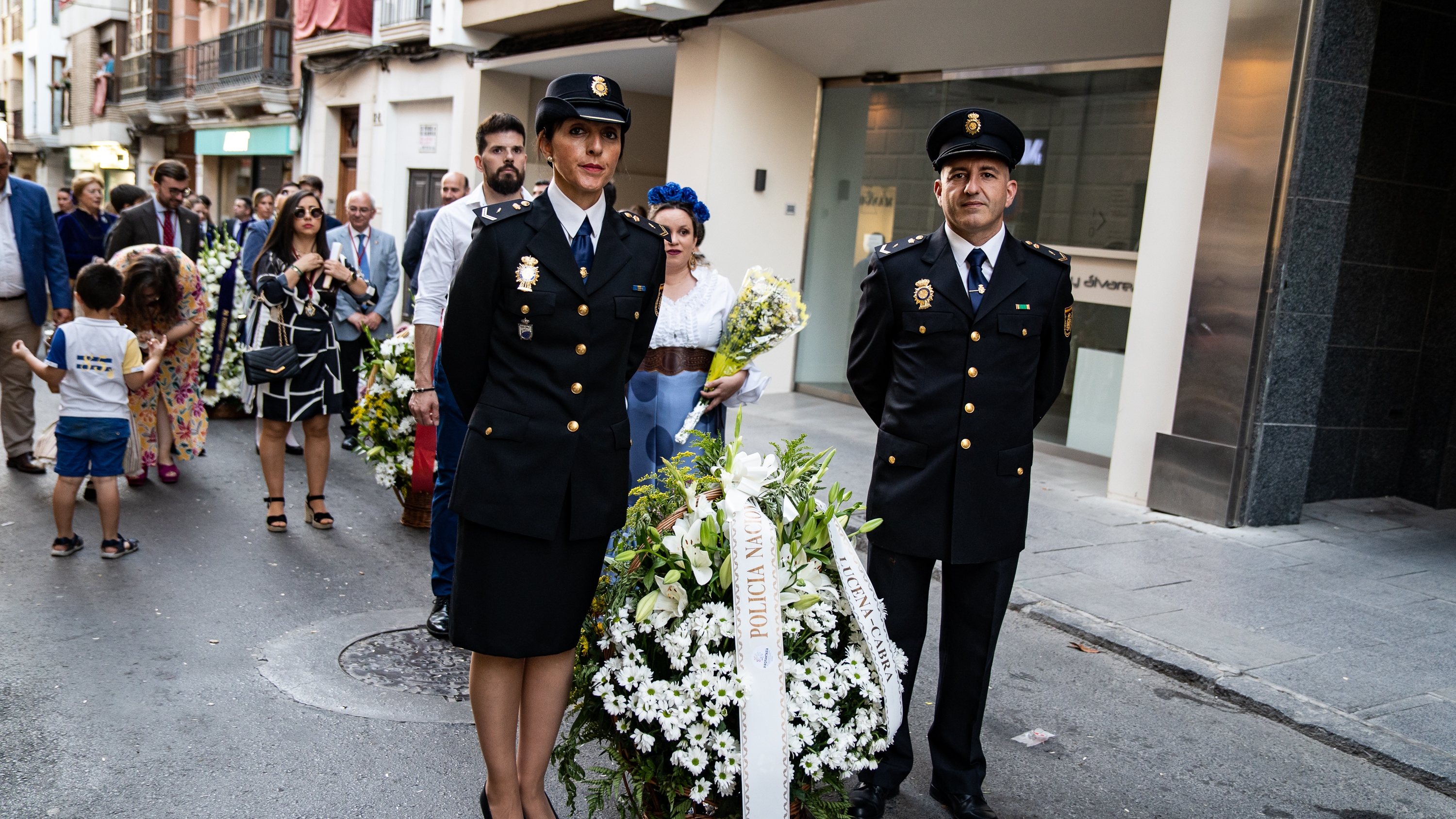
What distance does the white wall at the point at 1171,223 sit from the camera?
25.2 ft

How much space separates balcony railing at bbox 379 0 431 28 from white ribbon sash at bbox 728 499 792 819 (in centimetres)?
1690

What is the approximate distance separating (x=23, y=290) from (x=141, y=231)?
1.80m

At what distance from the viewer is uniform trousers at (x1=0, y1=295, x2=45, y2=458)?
24.8 feet

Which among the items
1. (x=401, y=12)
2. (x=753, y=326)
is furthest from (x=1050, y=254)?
(x=401, y=12)

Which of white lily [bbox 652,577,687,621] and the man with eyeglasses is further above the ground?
the man with eyeglasses

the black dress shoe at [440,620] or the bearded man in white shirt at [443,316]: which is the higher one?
the bearded man in white shirt at [443,316]

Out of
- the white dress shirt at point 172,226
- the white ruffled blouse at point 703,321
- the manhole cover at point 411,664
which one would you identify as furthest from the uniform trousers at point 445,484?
the white dress shirt at point 172,226

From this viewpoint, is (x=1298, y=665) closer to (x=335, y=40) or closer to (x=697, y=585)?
(x=697, y=585)

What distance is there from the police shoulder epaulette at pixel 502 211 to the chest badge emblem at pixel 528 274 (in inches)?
5.3

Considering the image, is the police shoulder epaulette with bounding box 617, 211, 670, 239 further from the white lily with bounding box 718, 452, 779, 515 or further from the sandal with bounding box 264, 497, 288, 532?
the sandal with bounding box 264, 497, 288, 532

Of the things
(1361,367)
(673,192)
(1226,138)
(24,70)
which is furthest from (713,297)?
(24,70)

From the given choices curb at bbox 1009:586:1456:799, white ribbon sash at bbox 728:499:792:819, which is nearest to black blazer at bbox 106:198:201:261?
curb at bbox 1009:586:1456:799

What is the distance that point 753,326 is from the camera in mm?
4773

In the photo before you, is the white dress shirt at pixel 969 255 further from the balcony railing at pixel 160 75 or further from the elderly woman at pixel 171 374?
the balcony railing at pixel 160 75
